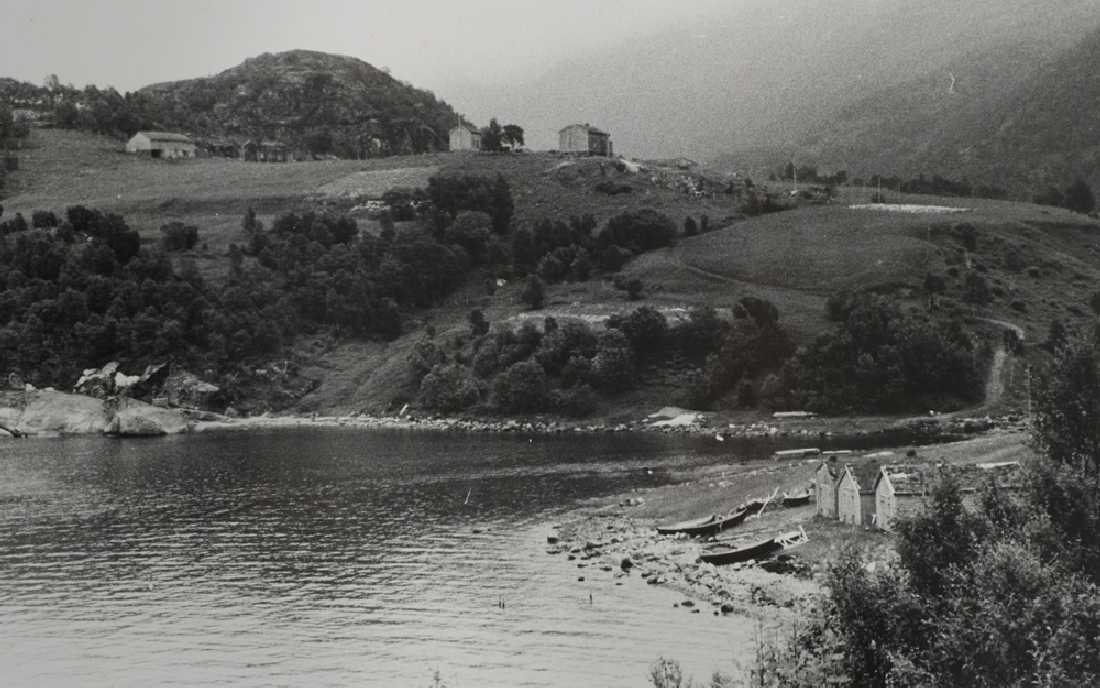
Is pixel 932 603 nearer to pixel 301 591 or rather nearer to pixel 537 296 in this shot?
pixel 301 591

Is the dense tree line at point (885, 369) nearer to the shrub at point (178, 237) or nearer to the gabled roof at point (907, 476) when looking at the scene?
the gabled roof at point (907, 476)

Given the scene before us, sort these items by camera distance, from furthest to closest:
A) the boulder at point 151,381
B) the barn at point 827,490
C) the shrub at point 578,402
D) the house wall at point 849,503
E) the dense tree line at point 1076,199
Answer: the dense tree line at point 1076,199 < the boulder at point 151,381 < the shrub at point 578,402 < the barn at point 827,490 < the house wall at point 849,503

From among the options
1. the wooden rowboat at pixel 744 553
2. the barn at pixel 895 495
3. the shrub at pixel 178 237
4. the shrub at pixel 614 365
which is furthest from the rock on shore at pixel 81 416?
the barn at pixel 895 495

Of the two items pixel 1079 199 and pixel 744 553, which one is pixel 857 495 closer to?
pixel 744 553

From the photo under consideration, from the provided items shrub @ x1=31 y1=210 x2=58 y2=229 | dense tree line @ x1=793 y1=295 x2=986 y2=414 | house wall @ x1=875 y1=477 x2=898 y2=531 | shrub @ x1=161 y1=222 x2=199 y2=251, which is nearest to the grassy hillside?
shrub @ x1=161 y1=222 x2=199 y2=251

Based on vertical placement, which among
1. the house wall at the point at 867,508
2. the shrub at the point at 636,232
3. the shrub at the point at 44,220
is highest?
the shrub at the point at 44,220

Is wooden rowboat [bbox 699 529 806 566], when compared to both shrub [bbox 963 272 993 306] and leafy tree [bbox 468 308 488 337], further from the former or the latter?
leafy tree [bbox 468 308 488 337]

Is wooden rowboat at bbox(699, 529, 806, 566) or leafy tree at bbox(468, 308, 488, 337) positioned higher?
leafy tree at bbox(468, 308, 488, 337)
